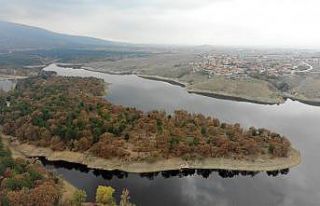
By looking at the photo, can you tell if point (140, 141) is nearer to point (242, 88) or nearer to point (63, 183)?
point (63, 183)

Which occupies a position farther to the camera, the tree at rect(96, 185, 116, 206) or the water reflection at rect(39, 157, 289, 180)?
the water reflection at rect(39, 157, 289, 180)

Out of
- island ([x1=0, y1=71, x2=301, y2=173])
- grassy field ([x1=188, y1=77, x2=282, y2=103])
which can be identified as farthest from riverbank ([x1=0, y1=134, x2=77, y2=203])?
grassy field ([x1=188, y1=77, x2=282, y2=103])

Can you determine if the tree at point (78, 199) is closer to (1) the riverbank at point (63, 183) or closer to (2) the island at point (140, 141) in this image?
(1) the riverbank at point (63, 183)

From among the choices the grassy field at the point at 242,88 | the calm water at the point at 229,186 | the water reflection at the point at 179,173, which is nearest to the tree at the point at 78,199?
the calm water at the point at 229,186

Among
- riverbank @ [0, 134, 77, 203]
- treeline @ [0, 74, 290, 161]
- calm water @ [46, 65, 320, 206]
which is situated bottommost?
calm water @ [46, 65, 320, 206]

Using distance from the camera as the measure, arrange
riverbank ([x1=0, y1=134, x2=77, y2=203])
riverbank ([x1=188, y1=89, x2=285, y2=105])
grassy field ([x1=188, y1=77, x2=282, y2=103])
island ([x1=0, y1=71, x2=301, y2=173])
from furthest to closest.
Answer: grassy field ([x1=188, y1=77, x2=282, y2=103])
riverbank ([x1=188, y1=89, x2=285, y2=105])
island ([x1=0, y1=71, x2=301, y2=173])
riverbank ([x1=0, y1=134, x2=77, y2=203])

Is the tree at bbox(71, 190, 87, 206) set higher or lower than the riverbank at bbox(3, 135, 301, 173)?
higher

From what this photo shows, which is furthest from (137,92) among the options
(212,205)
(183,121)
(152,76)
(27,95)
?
(212,205)

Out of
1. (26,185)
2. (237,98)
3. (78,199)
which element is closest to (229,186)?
(78,199)

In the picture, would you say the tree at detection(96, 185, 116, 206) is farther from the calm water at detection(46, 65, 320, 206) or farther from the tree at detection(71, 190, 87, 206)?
the calm water at detection(46, 65, 320, 206)
